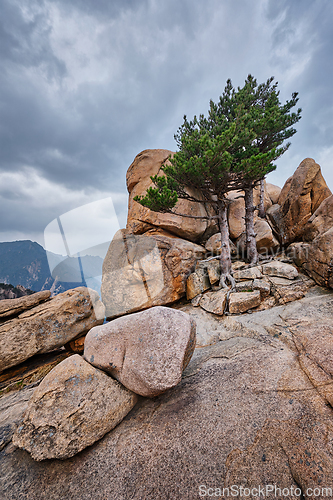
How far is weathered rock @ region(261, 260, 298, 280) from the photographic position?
769 centimetres

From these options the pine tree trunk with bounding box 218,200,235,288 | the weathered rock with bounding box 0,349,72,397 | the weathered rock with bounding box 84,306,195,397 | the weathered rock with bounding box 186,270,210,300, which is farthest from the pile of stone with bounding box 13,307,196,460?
the pine tree trunk with bounding box 218,200,235,288

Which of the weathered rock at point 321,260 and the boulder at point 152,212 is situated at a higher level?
the boulder at point 152,212

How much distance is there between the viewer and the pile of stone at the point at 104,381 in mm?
2662

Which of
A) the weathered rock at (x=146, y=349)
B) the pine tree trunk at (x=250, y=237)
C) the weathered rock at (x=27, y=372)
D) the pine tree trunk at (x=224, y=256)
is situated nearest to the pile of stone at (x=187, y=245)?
the pine tree trunk at (x=224, y=256)

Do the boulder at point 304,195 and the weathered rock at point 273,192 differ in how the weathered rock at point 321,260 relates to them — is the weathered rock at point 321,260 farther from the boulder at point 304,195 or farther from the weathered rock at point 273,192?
the weathered rock at point 273,192

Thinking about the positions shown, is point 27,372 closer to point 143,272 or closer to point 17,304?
point 17,304

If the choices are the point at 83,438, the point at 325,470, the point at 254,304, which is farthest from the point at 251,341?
the point at 83,438

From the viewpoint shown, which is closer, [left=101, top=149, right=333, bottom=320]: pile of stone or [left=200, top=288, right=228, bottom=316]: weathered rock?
[left=200, top=288, right=228, bottom=316]: weathered rock

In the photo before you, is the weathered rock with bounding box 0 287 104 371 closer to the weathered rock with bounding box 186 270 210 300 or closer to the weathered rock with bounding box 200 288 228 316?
the weathered rock with bounding box 186 270 210 300

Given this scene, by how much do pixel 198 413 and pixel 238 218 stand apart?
40.2ft

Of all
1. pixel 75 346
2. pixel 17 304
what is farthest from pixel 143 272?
pixel 17 304

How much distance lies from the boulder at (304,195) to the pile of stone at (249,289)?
3.90 metres

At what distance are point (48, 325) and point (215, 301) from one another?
6.83 meters

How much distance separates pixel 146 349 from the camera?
322 centimetres
